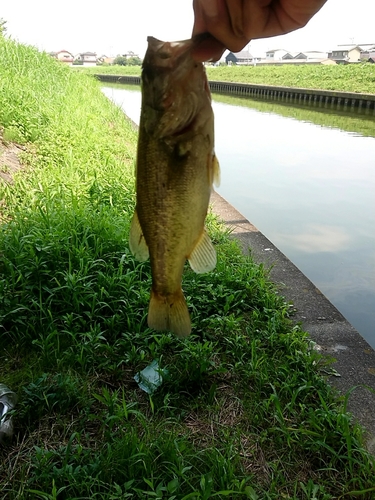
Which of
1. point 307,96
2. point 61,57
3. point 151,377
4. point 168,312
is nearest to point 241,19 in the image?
point 168,312

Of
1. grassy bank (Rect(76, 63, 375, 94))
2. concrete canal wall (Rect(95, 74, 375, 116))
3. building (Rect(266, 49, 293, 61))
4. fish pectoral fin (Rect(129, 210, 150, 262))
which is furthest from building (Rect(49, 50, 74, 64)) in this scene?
building (Rect(266, 49, 293, 61))

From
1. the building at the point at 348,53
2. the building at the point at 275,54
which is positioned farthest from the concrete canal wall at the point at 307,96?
the building at the point at 275,54

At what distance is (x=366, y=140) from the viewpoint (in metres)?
14.4

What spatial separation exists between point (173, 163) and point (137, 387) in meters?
1.86

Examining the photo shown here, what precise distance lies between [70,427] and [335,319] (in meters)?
2.38

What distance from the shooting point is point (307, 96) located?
81.3ft

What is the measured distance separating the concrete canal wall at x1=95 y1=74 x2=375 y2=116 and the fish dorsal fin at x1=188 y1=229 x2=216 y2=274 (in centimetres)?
1693

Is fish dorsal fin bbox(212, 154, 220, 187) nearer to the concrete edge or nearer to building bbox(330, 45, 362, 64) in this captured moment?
the concrete edge

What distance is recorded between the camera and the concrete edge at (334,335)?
9.96 ft

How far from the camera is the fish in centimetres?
145

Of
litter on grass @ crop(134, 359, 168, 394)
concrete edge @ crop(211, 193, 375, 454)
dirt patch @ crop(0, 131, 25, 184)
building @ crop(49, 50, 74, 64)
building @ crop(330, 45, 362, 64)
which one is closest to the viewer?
litter on grass @ crop(134, 359, 168, 394)

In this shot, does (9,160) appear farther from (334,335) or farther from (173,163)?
(173,163)

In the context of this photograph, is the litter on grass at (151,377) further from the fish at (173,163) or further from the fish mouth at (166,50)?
the fish mouth at (166,50)

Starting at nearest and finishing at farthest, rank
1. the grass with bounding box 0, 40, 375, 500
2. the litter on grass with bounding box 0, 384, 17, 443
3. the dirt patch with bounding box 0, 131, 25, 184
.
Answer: the grass with bounding box 0, 40, 375, 500
the litter on grass with bounding box 0, 384, 17, 443
the dirt patch with bounding box 0, 131, 25, 184
